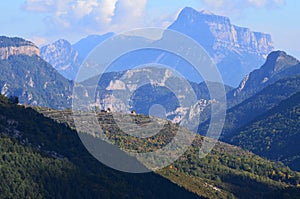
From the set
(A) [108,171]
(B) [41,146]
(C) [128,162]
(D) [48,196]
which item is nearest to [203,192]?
(C) [128,162]

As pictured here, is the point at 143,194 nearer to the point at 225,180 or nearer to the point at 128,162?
the point at 128,162

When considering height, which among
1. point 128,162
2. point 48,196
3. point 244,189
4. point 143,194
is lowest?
point 48,196

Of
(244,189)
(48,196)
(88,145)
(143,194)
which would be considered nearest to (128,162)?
(88,145)

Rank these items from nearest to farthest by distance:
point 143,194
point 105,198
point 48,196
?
point 48,196, point 105,198, point 143,194

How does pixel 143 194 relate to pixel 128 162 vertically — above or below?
below

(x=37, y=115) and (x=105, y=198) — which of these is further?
(x=37, y=115)

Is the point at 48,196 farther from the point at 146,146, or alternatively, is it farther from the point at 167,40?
the point at 146,146

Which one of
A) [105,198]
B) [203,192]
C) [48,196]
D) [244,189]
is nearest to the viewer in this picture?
[48,196]
